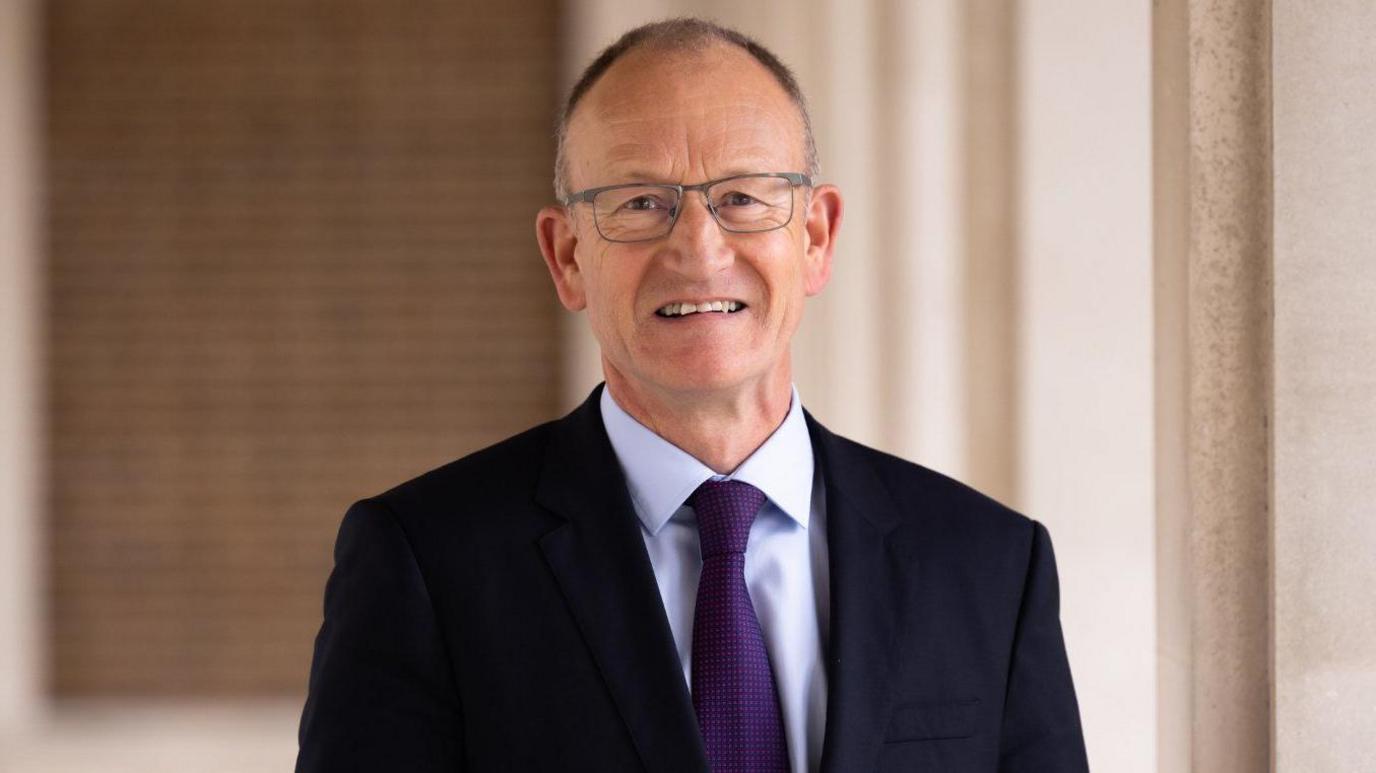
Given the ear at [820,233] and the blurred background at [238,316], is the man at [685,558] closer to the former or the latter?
the ear at [820,233]

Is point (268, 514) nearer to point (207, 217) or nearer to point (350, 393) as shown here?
point (350, 393)

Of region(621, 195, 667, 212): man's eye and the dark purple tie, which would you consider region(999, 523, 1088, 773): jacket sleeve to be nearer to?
the dark purple tie

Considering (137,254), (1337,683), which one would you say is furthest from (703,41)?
(137,254)

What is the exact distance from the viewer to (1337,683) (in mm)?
1676

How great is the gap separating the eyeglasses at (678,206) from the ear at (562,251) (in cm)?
9

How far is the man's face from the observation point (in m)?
1.56

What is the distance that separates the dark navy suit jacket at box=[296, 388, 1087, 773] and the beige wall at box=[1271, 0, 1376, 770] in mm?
252

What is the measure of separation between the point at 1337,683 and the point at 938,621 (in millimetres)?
448

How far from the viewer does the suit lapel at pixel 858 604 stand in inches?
59.3

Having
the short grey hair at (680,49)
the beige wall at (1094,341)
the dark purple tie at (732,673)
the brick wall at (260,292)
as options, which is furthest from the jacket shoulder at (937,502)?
the brick wall at (260,292)

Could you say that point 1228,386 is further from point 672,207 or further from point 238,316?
point 238,316

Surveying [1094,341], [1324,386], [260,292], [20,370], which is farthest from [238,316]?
[1324,386]

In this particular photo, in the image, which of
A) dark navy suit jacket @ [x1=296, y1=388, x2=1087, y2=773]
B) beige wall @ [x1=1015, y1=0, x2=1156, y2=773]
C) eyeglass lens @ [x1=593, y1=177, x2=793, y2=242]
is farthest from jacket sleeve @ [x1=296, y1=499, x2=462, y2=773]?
beige wall @ [x1=1015, y1=0, x2=1156, y2=773]

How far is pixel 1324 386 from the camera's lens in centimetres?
168
